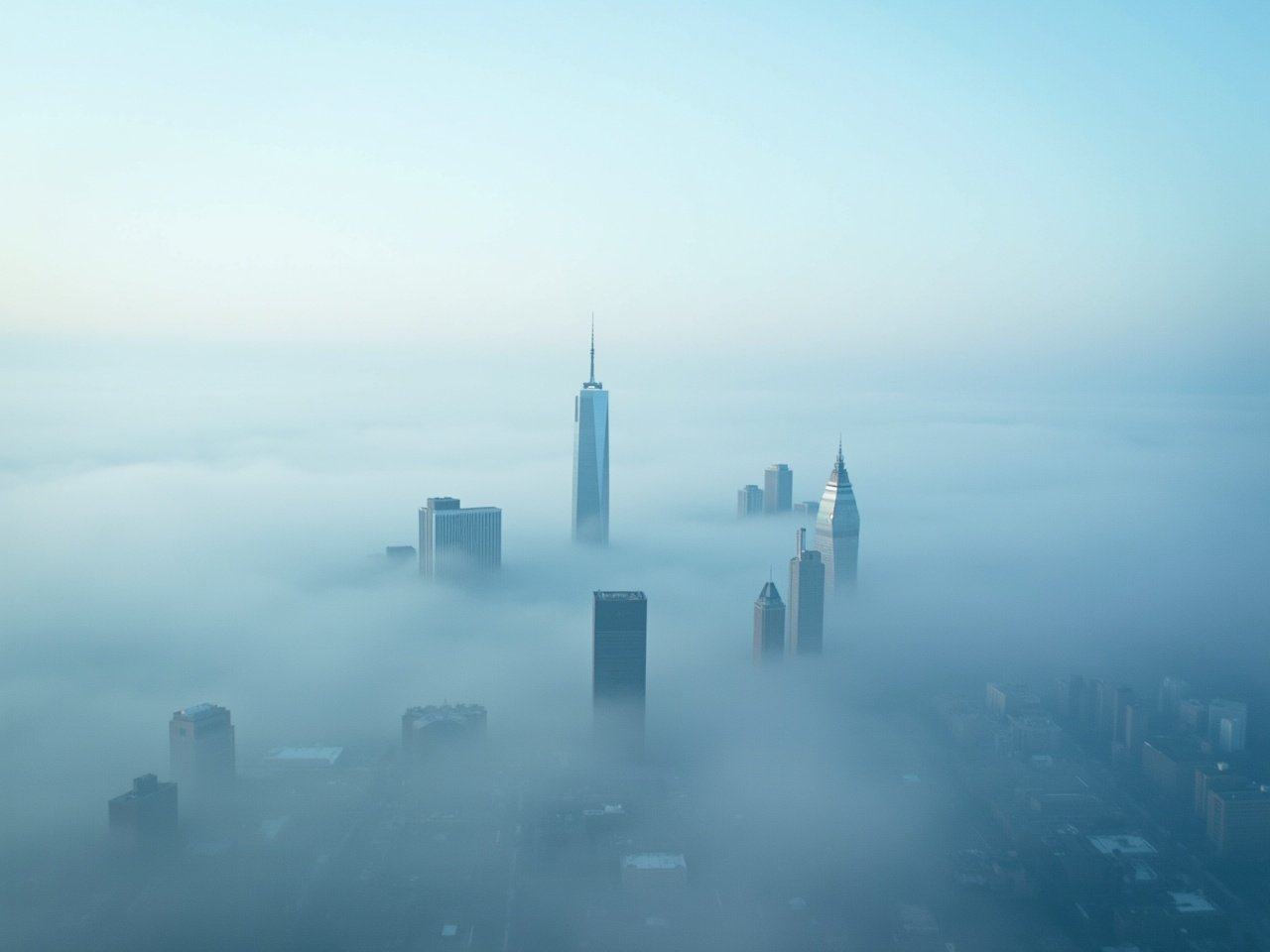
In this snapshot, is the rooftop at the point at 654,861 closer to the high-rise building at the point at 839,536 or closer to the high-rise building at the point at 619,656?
the high-rise building at the point at 619,656

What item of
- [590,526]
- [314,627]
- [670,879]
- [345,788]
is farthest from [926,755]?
[590,526]

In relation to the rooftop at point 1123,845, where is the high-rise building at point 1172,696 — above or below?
above

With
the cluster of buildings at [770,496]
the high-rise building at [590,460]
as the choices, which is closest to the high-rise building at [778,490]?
the cluster of buildings at [770,496]

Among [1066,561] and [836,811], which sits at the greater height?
[1066,561]

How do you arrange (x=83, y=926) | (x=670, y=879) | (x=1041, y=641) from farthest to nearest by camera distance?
(x=1041, y=641), (x=670, y=879), (x=83, y=926)

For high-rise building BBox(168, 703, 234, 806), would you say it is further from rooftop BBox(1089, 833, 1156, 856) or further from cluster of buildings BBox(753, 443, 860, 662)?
rooftop BBox(1089, 833, 1156, 856)

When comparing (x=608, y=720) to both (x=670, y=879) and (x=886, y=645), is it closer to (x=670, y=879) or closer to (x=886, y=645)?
(x=670, y=879)

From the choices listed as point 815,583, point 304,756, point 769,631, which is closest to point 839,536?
point 815,583
